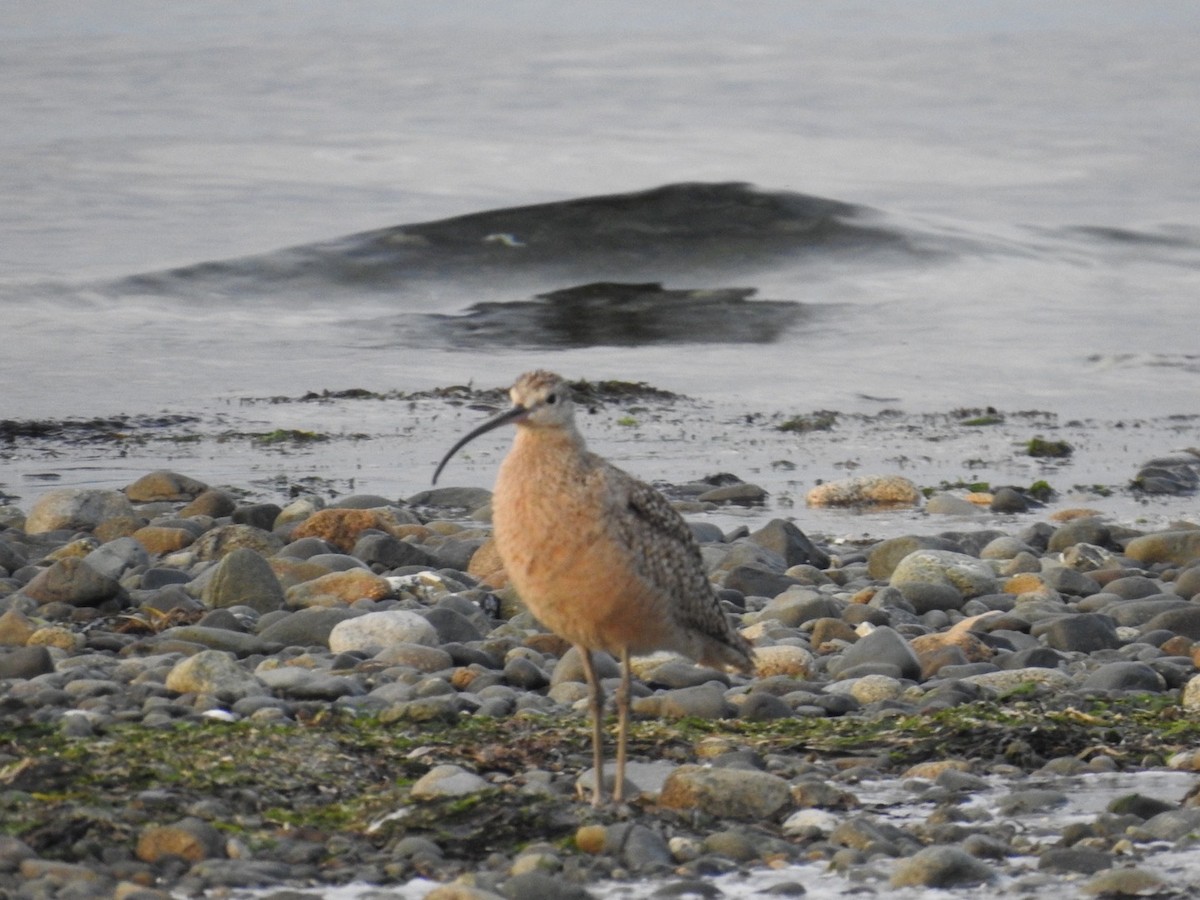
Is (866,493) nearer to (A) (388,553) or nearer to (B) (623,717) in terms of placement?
(A) (388,553)

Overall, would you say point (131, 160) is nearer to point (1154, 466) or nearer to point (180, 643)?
point (1154, 466)

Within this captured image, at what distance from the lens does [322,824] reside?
520cm

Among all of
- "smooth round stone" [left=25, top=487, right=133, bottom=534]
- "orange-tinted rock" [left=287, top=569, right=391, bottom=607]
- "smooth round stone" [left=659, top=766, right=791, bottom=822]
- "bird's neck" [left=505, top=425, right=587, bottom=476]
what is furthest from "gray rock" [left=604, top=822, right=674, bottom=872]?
"smooth round stone" [left=25, top=487, right=133, bottom=534]

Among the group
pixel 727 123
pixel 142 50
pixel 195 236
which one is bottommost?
pixel 195 236

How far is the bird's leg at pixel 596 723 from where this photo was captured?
18.3 feet

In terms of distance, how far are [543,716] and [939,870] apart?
1.99 meters

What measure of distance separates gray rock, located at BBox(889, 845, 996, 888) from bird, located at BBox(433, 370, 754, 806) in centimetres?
103

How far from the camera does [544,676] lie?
707cm

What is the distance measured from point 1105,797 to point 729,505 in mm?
5779

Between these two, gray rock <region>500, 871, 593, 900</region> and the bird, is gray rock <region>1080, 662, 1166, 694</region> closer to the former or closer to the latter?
the bird

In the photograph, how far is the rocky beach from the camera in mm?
4930

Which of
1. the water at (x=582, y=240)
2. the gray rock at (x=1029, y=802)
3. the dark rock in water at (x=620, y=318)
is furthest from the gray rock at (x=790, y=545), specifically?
the dark rock in water at (x=620, y=318)

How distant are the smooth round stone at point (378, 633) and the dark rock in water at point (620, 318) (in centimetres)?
1072

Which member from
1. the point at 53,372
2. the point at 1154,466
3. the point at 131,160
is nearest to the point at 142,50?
the point at 131,160
